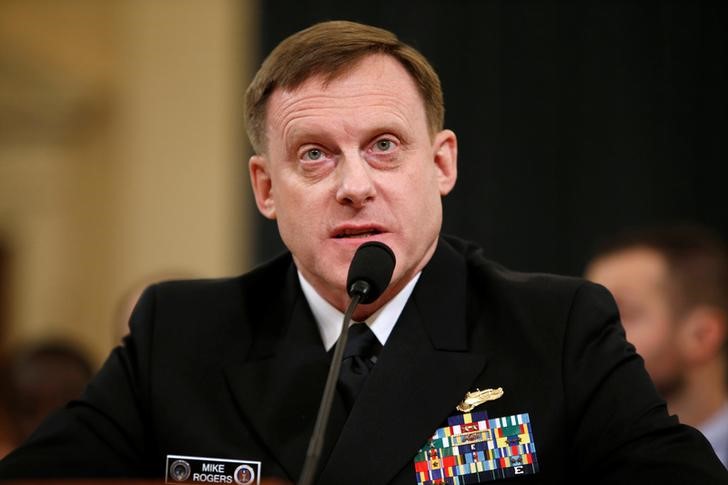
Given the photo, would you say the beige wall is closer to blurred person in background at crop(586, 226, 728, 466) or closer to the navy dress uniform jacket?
blurred person in background at crop(586, 226, 728, 466)

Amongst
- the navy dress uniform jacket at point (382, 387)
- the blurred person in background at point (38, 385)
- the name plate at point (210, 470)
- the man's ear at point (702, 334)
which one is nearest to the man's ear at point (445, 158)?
the navy dress uniform jacket at point (382, 387)

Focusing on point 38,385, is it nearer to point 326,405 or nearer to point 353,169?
point 353,169

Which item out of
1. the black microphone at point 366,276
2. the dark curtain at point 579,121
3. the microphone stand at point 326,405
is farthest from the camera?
the dark curtain at point 579,121

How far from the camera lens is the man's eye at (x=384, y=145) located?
5.25 ft

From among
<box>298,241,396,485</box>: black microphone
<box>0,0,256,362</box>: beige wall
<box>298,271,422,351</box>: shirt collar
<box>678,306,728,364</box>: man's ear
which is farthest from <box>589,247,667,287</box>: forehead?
<box>0,0,256,362</box>: beige wall

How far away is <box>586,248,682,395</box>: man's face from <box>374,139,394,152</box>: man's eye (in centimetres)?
164

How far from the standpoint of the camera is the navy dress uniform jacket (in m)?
1.51

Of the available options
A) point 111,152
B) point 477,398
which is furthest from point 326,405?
point 111,152

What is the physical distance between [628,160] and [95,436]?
424 cm

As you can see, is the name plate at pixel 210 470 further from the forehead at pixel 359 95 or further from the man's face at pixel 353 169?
the forehead at pixel 359 95

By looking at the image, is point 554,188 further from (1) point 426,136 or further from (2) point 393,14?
(1) point 426,136

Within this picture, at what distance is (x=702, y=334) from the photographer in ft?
10.4

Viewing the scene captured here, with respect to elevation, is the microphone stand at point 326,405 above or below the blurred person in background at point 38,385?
above

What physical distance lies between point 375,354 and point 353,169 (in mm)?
319
